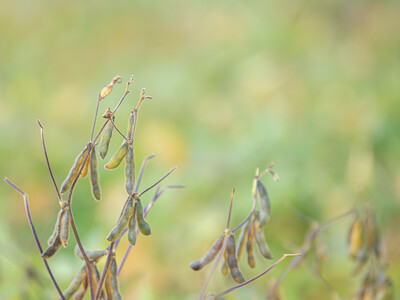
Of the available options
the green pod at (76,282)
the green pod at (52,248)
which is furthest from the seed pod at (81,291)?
the green pod at (52,248)

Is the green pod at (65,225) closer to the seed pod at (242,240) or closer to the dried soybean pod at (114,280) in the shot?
the dried soybean pod at (114,280)

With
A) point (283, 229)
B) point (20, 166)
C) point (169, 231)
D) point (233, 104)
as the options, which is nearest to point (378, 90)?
point (233, 104)

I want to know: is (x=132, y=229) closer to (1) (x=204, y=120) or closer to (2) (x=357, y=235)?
(2) (x=357, y=235)

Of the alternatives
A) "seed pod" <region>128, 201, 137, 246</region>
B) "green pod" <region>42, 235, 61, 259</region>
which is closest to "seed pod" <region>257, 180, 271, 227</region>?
"seed pod" <region>128, 201, 137, 246</region>

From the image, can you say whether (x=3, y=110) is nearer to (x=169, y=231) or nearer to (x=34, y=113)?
(x=34, y=113)

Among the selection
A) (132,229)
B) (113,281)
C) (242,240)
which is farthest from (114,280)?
(242,240)

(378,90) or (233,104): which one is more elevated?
(233,104)
